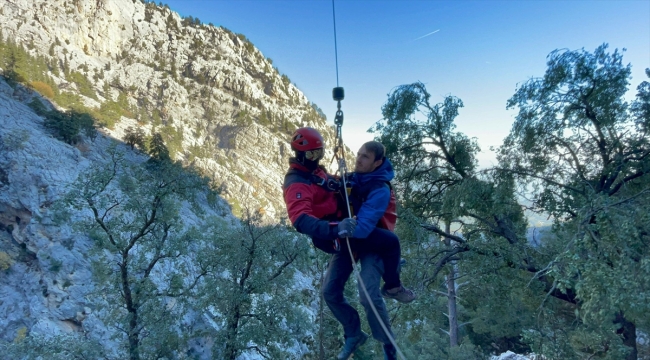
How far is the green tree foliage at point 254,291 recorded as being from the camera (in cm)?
987

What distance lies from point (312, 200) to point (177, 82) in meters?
60.7

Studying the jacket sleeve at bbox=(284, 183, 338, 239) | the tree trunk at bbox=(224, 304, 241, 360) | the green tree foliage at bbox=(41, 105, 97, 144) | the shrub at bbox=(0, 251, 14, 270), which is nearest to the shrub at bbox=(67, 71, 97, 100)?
the green tree foliage at bbox=(41, 105, 97, 144)

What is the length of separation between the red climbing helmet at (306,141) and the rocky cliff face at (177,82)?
104ft

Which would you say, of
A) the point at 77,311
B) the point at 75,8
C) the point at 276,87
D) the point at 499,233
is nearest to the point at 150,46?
the point at 75,8

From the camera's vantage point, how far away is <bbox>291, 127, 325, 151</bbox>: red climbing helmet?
2.86 m

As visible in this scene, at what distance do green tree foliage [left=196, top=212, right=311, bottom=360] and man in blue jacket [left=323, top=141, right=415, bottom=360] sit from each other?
7.65 meters

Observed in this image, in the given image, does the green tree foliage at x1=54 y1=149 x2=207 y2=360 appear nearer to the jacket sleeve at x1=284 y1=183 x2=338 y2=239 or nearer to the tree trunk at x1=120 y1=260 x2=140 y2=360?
the tree trunk at x1=120 y1=260 x2=140 y2=360

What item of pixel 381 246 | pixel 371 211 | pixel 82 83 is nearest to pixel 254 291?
pixel 381 246

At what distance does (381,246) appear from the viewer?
290cm

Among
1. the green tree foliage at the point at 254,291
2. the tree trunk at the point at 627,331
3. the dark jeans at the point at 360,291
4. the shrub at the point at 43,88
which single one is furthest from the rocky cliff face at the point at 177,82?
the dark jeans at the point at 360,291

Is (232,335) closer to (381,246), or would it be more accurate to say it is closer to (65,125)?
(381,246)

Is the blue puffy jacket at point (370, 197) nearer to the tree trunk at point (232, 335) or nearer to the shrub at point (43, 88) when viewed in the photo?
the tree trunk at point (232, 335)

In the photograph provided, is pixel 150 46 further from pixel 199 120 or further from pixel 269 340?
pixel 269 340

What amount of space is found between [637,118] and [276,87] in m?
66.5
